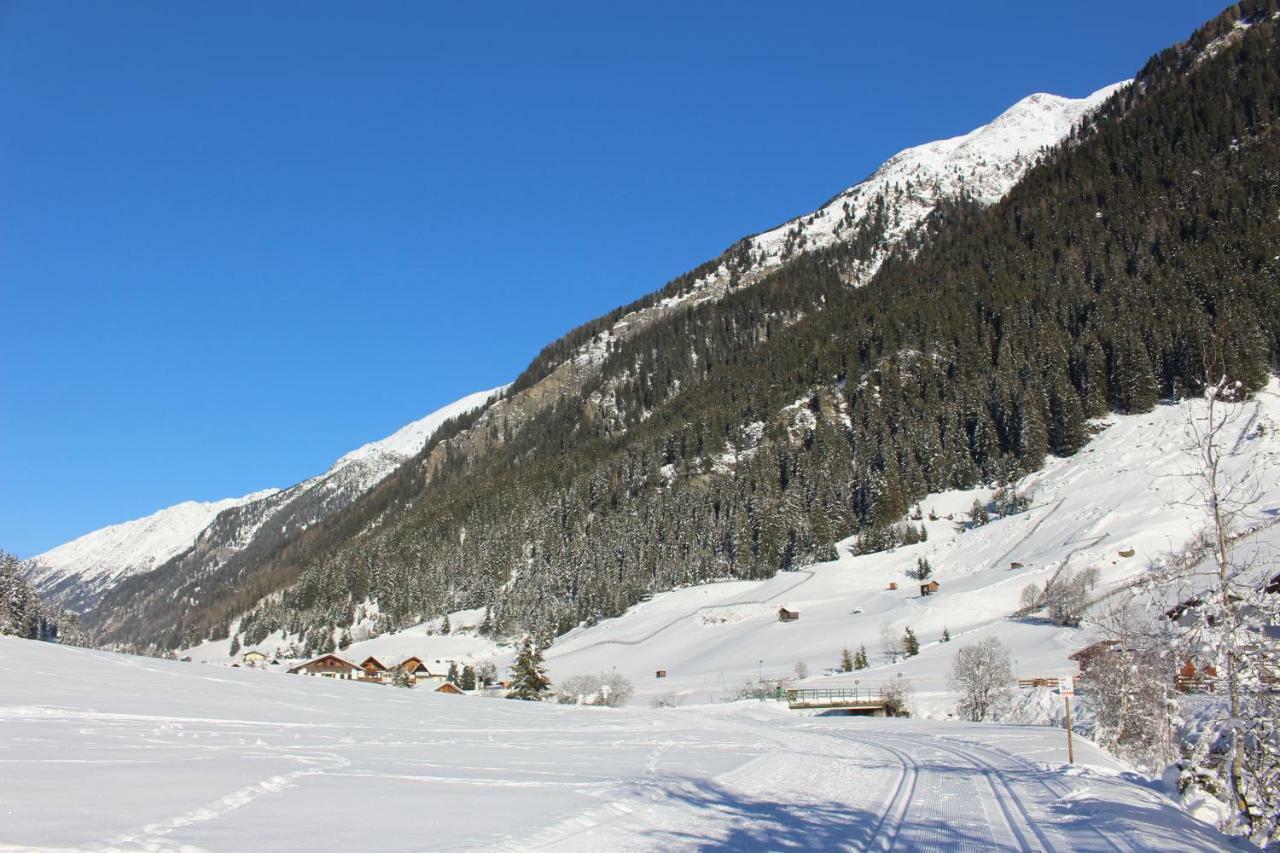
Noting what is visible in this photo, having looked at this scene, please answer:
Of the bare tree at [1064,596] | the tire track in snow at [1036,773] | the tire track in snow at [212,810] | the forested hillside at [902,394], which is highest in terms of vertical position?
the forested hillside at [902,394]

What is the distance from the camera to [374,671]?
87750 mm

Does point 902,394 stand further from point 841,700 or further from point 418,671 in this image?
point 841,700

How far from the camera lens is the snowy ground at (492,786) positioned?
773cm

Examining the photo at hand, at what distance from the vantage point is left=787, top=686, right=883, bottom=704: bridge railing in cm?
4600

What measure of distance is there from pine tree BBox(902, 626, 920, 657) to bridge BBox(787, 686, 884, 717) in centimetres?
1139

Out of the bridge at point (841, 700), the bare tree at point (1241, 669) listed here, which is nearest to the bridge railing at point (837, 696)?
the bridge at point (841, 700)

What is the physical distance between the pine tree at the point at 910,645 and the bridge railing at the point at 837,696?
10853 millimetres

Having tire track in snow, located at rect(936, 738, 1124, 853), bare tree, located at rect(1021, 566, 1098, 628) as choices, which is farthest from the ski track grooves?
bare tree, located at rect(1021, 566, 1098, 628)

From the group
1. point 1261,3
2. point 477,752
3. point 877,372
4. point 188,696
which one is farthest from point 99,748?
point 1261,3

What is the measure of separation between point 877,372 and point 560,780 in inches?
5520

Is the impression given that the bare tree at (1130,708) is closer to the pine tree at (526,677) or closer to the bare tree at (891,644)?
the bare tree at (891,644)

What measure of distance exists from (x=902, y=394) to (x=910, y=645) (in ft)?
271

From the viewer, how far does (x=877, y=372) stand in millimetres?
143625

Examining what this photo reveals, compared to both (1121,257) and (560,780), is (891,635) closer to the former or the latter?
(560,780)
